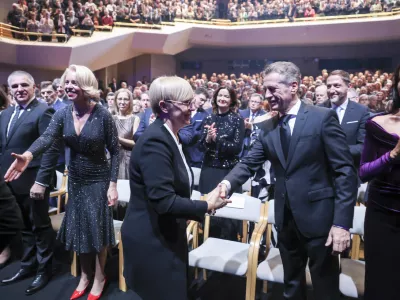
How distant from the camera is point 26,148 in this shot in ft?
10.0

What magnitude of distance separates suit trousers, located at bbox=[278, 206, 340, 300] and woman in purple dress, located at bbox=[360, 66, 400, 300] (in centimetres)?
19

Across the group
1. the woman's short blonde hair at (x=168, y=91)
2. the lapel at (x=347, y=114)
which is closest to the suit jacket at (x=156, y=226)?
the woman's short blonde hair at (x=168, y=91)

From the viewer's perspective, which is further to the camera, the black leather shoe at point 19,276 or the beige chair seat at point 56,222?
the beige chair seat at point 56,222

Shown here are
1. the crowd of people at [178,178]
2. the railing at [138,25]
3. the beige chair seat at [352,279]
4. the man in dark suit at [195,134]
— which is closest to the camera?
the crowd of people at [178,178]

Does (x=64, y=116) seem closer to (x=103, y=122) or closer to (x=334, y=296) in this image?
(x=103, y=122)

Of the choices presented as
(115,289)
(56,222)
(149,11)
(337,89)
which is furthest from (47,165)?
(149,11)

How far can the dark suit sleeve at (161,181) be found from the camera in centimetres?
158

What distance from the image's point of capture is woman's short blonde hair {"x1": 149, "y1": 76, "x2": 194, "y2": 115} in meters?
1.71

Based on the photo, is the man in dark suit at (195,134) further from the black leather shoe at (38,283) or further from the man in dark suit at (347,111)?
the black leather shoe at (38,283)

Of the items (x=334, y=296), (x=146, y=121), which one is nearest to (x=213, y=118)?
(x=146, y=121)

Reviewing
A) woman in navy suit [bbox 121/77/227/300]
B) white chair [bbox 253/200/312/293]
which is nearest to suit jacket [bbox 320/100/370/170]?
white chair [bbox 253/200/312/293]

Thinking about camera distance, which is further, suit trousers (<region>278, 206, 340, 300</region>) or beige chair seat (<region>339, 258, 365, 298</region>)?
beige chair seat (<region>339, 258, 365, 298</region>)

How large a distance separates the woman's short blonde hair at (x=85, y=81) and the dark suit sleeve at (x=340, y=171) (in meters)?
1.52

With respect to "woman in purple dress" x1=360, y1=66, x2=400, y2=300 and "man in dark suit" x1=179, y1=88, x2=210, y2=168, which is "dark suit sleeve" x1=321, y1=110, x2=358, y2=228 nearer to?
"woman in purple dress" x1=360, y1=66, x2=400, y2=300
